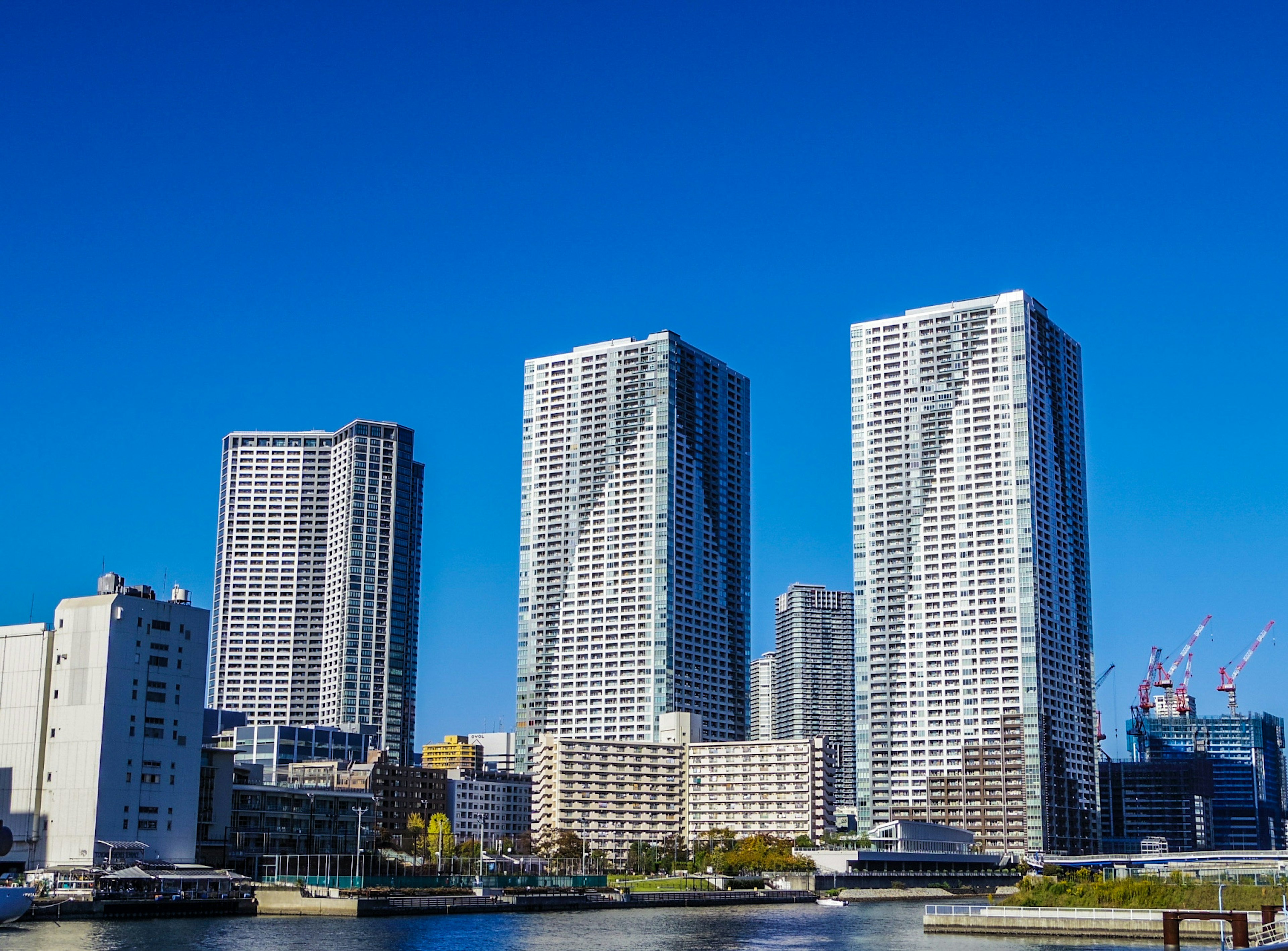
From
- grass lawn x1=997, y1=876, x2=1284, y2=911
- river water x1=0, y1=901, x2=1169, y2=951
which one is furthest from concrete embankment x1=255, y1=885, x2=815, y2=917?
grass lawn x1=997, y1=876, x2=1284, y2=911

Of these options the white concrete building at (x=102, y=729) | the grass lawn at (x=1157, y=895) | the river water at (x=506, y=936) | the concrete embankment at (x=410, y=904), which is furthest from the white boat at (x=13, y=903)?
the grass lawn at (x=1157, y=895)

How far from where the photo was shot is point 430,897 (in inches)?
7047

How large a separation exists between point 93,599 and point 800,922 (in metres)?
91.4

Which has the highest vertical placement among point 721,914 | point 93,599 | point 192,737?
point 93,599

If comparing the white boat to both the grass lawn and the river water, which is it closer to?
the river water

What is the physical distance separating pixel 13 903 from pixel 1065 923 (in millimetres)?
90737

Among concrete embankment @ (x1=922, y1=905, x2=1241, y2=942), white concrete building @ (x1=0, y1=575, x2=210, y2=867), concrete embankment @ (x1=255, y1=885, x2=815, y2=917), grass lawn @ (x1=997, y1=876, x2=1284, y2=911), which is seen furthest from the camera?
white concrete building @ (x1=0, y1=575, x2=210, y2=867)

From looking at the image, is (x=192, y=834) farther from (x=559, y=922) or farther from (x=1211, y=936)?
(x=1211, y=936)

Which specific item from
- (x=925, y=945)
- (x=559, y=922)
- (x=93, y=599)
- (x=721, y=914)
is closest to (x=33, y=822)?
(x=93, y=599)

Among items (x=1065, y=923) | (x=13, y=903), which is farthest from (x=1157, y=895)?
(x=13, y=903)

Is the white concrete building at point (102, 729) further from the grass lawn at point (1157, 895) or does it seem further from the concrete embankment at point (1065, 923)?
the grass lawn at point (1157, 895)

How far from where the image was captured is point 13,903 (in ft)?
451

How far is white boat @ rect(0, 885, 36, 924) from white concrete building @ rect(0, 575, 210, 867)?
124 ft

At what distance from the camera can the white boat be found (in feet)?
448
